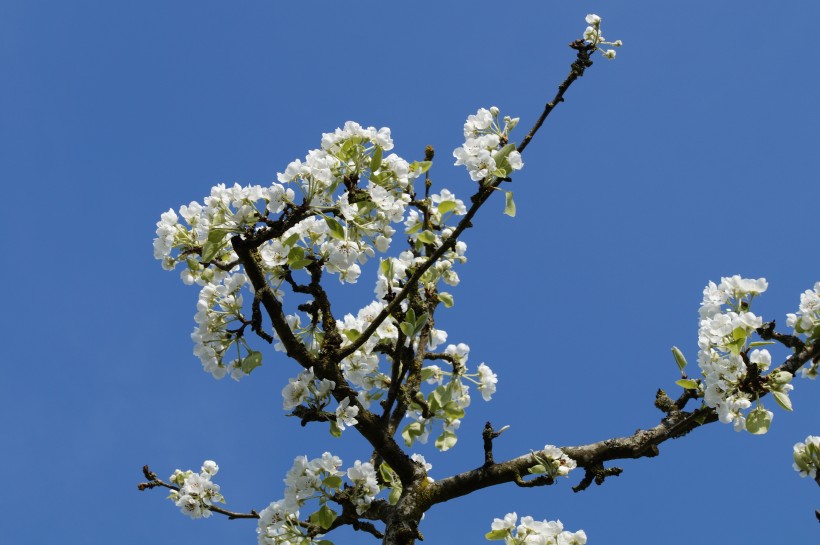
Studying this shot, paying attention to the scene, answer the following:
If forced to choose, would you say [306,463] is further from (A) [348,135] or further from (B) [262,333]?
(A) [348,135]

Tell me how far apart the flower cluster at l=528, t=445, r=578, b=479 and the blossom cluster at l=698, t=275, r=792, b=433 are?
91 centimetres

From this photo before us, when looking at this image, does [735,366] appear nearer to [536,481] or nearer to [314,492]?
[536,481]

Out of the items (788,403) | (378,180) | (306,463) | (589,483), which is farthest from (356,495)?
(788,403)

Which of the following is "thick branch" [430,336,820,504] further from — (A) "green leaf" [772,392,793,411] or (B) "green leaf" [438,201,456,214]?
(B) "green leaf" [438,201,456,214]

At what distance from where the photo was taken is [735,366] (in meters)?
4.30

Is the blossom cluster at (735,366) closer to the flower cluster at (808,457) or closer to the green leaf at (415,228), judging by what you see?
the flower cluster at (808,457)

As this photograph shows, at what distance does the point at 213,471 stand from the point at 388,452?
142 centimetres

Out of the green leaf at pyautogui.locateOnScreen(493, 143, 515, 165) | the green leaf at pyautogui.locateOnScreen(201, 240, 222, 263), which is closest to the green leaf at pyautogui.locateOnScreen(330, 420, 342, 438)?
the green leaf at pyautogui.locateOnScreen(201, 240, 222, 263)

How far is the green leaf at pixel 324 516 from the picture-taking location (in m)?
4.70

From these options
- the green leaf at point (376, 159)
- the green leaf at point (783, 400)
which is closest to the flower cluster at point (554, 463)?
the green leaf at point (783, 400)

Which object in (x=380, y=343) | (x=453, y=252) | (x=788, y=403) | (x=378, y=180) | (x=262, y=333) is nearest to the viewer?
(x=788, y=403)

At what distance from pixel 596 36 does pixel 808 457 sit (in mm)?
2715

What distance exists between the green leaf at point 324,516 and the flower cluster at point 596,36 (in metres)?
3.30

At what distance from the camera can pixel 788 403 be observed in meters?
4.16
